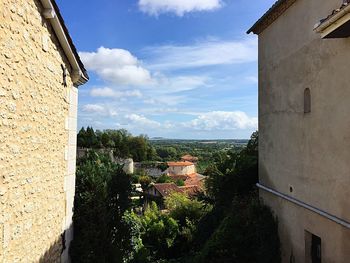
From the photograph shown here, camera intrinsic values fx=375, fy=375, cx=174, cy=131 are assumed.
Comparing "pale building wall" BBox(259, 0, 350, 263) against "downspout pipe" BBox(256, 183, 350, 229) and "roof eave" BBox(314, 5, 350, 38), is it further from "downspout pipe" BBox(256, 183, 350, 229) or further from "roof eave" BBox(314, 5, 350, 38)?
"roof eave" BBox(314, 5, 350, 38)

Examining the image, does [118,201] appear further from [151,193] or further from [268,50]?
[151,193]

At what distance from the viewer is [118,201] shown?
10.3 meters

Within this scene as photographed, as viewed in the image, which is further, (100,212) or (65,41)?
(100,212)

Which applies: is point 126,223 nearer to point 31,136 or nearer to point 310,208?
point 310,208

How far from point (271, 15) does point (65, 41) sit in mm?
5449

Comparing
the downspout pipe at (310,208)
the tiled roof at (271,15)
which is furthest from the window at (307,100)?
the tiled roof at (271,15)

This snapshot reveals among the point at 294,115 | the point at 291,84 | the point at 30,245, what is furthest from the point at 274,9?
the point at 30,245

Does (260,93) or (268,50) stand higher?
(268,50)

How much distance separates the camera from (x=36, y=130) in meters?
5.74

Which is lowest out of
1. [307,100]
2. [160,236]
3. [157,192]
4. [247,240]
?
[157,192]

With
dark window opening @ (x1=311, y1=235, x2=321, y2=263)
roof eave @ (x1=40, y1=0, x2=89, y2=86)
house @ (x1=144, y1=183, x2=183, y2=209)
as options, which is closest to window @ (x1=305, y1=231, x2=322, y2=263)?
dark window opening @ (x1=311, y1=235, x2=321, y2=263)

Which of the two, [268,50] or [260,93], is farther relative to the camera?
[260,93]

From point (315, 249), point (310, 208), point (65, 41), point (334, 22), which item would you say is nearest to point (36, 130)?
point (65, 41)

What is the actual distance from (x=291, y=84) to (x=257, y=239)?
404 centimetres
